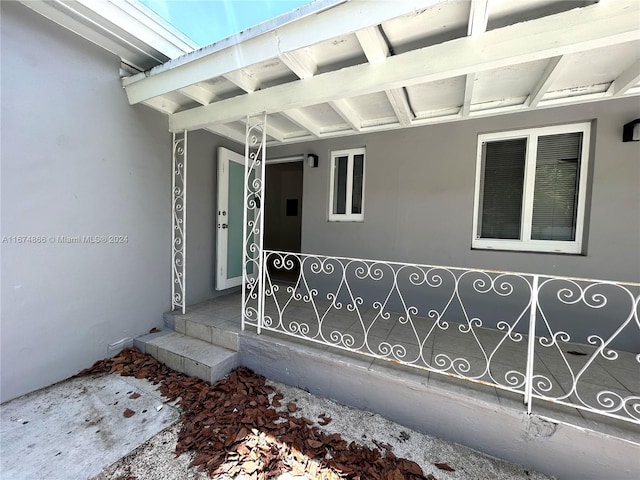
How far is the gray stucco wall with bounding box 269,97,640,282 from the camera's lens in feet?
8.32

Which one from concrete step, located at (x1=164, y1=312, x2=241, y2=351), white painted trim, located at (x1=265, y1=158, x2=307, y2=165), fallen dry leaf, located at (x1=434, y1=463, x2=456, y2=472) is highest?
white painted trim, located at (x1=265, y1=158, x2=307, y2=165)

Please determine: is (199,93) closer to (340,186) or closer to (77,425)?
(340,186)

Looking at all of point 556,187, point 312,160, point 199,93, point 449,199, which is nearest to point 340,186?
point 312,160

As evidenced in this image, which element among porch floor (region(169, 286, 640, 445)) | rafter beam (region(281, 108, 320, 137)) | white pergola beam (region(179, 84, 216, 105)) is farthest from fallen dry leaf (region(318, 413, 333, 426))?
white pergola beam (region(179, 84, 216, 105))

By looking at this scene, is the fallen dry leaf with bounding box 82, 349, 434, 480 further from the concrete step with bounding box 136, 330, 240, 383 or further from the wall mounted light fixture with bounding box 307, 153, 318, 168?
the wall mounted light fixture with bounding box 307, 153, 318, 168

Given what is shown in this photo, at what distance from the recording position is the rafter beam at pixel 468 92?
2.09 m

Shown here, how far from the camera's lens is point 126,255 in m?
2.81

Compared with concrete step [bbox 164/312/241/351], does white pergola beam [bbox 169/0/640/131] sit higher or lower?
higher

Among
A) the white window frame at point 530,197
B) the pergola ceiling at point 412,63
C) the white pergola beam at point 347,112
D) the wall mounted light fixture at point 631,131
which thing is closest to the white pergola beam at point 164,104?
the pergola ceiling at point 412,63

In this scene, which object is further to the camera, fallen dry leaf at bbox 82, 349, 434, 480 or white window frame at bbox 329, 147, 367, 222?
white window frame at bbox 329, 147, 367, 222

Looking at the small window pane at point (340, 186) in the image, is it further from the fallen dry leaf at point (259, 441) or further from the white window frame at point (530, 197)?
the fallen dry leaf at point (259, 441)

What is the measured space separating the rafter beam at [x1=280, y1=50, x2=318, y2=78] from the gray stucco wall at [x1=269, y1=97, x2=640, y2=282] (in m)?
1.63

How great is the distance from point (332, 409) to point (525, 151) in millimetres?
3320

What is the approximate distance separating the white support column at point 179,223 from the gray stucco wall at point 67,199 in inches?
8.3
